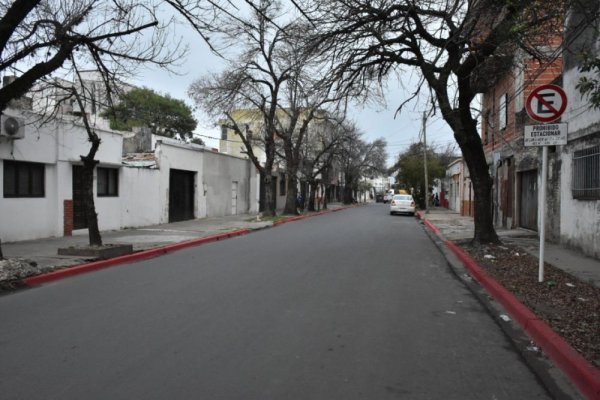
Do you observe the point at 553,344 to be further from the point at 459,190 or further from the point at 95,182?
the point at 459,190

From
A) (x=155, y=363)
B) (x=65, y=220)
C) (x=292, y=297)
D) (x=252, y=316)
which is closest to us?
(x=155, y=363)

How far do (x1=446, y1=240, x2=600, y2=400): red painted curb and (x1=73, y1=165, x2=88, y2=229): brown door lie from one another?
523 inches

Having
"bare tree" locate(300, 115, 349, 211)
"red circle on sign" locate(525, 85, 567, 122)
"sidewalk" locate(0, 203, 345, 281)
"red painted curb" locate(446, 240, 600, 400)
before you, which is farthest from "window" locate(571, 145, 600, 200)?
"bare tree" locate(300, 115, 349, 211)

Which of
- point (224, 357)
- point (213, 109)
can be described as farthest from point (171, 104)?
point (224, 357)

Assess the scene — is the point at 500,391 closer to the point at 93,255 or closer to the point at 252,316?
the point at 252,316

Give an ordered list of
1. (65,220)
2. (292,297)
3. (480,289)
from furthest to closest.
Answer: (65,220)
(480,289)
(292,297)

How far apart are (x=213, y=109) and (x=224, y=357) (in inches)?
893

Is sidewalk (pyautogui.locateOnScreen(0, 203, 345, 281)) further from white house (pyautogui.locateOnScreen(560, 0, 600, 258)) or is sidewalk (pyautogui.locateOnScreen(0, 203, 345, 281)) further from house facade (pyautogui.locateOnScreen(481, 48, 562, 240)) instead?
white house (pyautogui.locateOnScreen(560, 0, 600, 258))

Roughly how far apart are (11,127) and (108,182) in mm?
5459

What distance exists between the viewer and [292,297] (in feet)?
24.4

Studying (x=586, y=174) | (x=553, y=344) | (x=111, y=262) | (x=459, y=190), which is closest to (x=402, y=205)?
(x=459, y=190)

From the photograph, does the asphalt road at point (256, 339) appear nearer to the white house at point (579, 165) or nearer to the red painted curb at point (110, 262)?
the red painted curb at point (110, 262)

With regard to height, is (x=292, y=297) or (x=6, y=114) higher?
(x=6, y=114)

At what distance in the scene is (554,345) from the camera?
15.9ft
